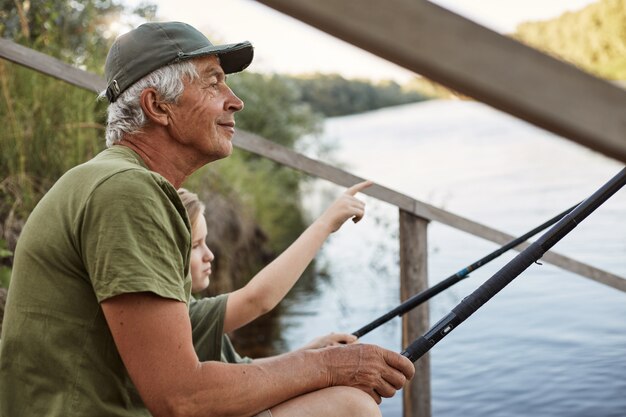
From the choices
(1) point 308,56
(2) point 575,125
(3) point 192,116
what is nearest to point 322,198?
(1) point 308,56

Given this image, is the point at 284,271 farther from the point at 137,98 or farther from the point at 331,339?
the point at 137,98

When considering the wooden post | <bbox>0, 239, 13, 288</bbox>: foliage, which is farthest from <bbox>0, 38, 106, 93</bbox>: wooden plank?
the wooden post

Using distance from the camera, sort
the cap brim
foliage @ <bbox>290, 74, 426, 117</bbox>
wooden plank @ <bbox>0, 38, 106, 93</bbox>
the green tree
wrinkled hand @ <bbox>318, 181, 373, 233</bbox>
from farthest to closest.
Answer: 1. foliage @ <bbox>290, 74, 426, 117</bbox>
2. the green tree
3. wooden plank @ <bbox>0, 38, 106, 93</bbox>
4. wrinkled hand @ <bbox>318, 181, 373, 233</bbox>
5. the cap brim

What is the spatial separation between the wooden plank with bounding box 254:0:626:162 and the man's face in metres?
1.00

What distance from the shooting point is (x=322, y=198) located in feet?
35.4

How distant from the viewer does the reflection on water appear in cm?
483

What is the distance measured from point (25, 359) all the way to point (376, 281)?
6.15 meters

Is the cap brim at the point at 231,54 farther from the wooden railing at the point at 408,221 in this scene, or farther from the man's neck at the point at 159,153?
the wooden railing at the point at 408,221

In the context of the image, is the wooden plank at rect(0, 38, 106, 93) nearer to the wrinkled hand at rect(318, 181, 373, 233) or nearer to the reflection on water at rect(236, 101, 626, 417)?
the wrinkled hand at rect(318, 181, 373, 233)

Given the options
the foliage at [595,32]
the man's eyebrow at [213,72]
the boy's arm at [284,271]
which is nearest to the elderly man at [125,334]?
the man's eyebrow at [213,72]

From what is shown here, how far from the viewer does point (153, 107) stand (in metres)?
1.76

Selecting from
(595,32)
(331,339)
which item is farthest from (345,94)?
(331,339)

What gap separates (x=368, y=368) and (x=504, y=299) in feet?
16.5

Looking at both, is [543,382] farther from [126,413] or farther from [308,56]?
[308,56]
